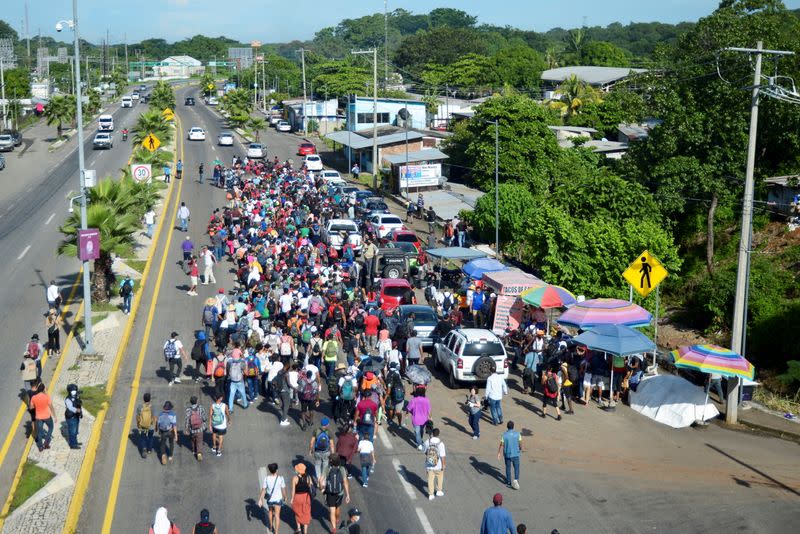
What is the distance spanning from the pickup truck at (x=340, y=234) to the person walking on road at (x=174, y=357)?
15.0m

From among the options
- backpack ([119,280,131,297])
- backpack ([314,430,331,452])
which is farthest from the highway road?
backpack ([314,430,331,452])

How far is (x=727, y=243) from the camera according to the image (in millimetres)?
42812

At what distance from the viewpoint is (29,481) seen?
57.9 feet

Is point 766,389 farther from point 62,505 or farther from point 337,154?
point 337,154

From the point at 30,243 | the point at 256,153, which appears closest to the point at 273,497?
the point at 30,243

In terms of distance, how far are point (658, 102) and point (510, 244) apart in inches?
364

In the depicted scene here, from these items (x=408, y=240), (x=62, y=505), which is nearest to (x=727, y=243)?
(x=408, y=240)

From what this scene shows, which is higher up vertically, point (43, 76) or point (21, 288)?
point (43, 76)

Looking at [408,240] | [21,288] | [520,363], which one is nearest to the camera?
[520,363]

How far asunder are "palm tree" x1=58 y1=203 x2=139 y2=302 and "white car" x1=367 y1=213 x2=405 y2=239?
1266 cm

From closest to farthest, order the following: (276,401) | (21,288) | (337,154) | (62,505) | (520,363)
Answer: (62,505) → (276,401) → (520,363) → (21,288) → (337,154)

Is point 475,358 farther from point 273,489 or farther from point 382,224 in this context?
point 382,224

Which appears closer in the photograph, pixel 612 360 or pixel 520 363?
pixel 612 360

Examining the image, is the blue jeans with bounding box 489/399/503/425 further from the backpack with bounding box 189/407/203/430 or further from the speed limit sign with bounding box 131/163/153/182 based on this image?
the speed limit sign with bounding box 131/163/153/182
